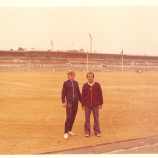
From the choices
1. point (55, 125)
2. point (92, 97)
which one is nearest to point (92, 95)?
point (92, 97)

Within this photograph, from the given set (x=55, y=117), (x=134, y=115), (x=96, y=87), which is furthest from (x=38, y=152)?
(x=134, y=115)

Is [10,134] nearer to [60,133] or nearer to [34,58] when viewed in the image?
[60,133]

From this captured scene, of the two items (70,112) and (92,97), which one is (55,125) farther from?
(92,97)

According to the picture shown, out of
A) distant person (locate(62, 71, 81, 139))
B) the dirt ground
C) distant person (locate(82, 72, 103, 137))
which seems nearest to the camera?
the dirt ground

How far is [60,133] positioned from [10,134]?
1207mm

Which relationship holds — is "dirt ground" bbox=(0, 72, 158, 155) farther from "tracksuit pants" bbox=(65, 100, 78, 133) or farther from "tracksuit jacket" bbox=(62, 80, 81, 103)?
"tracksuit jacket" bbox=(62, 80, 81, 103)

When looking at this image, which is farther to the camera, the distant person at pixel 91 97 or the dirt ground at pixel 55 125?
the distant person at pixel 91 97

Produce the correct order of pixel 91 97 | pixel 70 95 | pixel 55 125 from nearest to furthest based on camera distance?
Result: 1. pixel 70 95
2. pixel 91 97
3. pixel 55 125

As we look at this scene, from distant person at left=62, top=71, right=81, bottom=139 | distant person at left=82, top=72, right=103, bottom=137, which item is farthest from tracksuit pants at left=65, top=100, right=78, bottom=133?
distant person at left=82, top=72, right=103, bottom=137

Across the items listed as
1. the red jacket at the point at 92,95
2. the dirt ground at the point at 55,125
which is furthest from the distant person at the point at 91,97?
the dirt ground at the point at 55,125

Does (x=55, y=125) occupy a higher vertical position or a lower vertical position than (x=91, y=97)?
lower

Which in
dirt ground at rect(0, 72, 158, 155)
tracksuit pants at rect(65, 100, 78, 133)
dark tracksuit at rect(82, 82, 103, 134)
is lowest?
dirt ground at rect(0, 72, 158, 155)

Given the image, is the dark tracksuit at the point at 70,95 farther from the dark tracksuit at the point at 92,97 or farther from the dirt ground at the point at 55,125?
the dirt ground at the point at 55,125

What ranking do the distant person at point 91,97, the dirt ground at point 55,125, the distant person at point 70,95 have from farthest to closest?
the distant person at point 91,97 → the distant person at point 70,95 → the dirt ground at point 55,125
